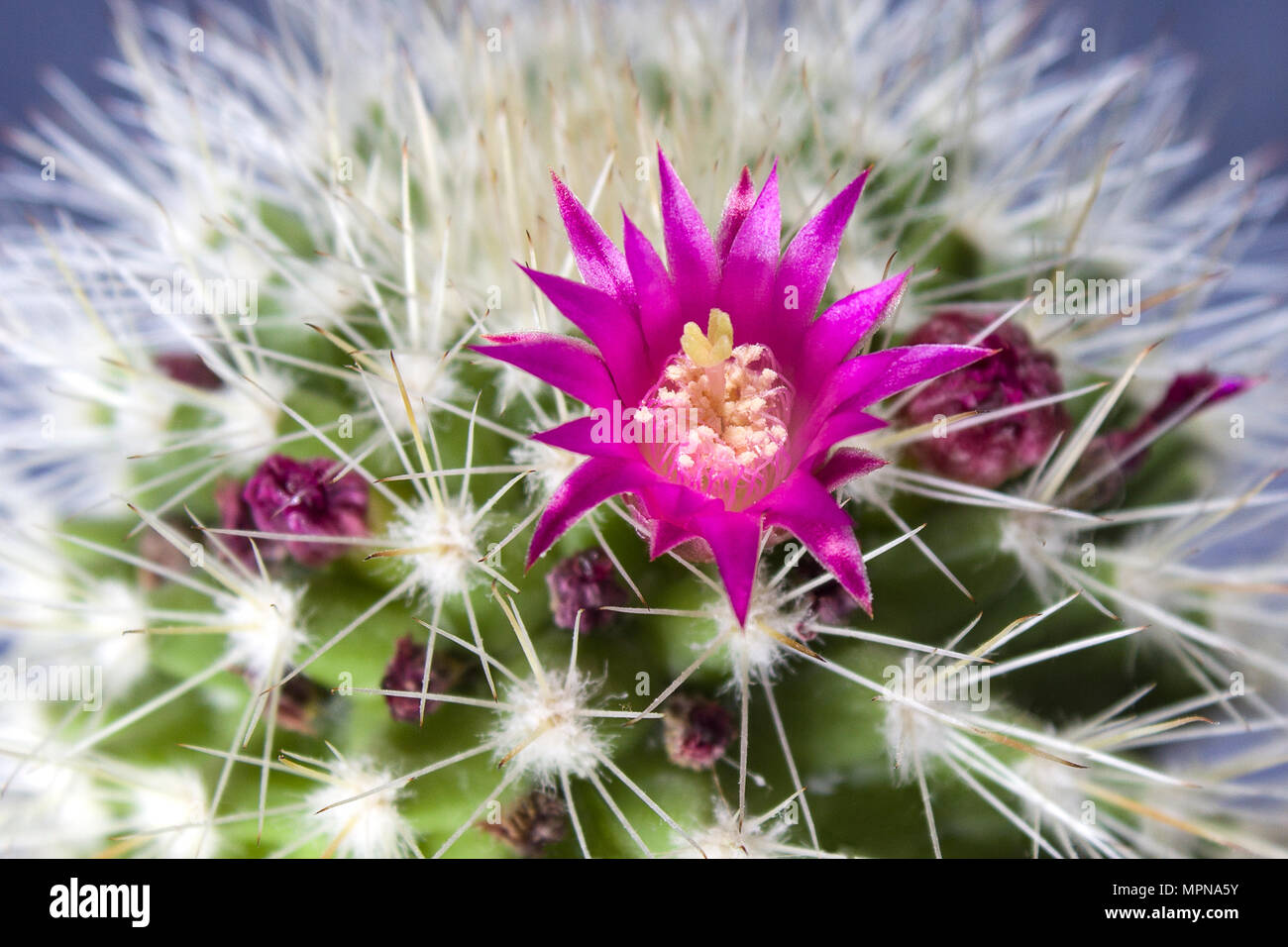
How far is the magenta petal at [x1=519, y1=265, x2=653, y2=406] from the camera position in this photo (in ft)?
2.07

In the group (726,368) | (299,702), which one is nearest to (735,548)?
(726,368)

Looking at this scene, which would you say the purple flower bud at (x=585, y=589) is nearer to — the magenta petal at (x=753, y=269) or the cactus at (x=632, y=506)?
the cactus at (x=632, y=506)

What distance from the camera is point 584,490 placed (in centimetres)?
60

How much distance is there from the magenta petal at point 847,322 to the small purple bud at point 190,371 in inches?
27.2

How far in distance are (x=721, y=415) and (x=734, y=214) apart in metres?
0.14

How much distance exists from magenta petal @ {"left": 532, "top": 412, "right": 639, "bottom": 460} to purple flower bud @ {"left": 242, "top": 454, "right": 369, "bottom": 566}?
0.28 m

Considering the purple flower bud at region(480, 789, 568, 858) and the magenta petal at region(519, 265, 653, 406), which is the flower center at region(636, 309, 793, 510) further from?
the purple flower bud at region(480, 789, 568, 858)

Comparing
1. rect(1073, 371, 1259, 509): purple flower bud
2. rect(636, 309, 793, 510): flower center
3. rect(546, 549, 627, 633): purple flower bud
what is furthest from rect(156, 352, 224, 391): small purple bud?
rect(1073, 371, 1259, 509): purple flower bud

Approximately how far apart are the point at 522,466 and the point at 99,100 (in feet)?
5.92

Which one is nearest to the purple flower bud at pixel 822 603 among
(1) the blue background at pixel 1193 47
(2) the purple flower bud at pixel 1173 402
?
(2) the purple flower bud at pixel 1173 402

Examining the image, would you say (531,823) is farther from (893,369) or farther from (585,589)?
(893,369)

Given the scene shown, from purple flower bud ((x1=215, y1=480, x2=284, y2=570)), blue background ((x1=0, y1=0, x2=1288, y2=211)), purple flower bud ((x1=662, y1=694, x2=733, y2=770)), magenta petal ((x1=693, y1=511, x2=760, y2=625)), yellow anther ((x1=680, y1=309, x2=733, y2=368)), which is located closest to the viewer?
magenta petal ((x1=693, y1=511, x2=760, y2=625))

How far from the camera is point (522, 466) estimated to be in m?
0.80
